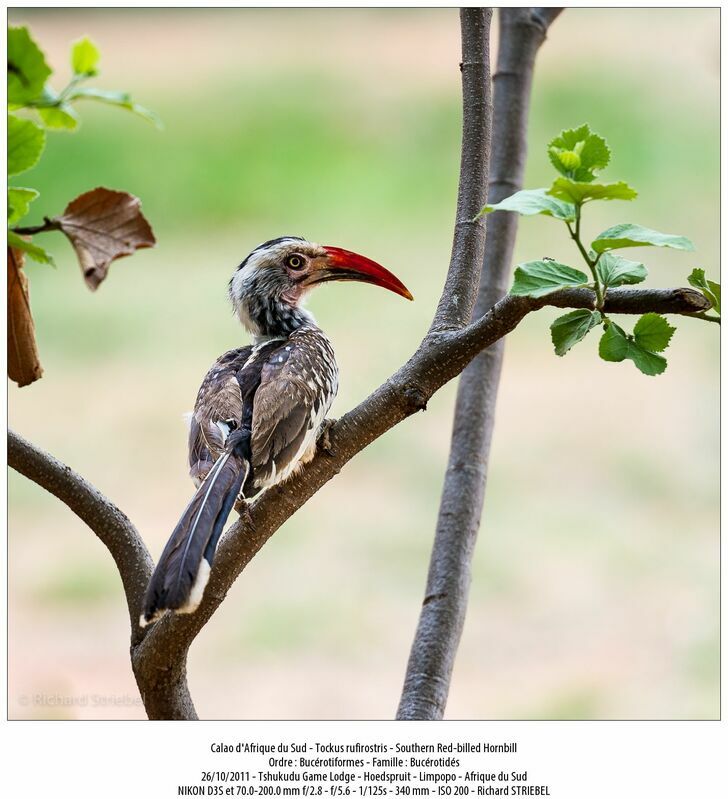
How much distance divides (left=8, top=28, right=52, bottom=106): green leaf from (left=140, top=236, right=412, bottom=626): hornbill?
339mm

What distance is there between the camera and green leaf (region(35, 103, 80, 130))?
2.07 ft

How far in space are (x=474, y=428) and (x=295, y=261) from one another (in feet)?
1.01

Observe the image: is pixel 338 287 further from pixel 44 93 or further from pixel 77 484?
pixel 44 93

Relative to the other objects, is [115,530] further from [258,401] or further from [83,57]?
[83,57]

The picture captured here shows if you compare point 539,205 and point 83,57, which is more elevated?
point 83,57

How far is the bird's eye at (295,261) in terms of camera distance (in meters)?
1.13

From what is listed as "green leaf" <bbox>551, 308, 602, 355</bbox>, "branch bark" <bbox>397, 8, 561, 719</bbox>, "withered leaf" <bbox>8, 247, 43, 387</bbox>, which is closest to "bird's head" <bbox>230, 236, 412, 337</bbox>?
"branch bark" <bbox>397, 8, 561, 719</bbox>

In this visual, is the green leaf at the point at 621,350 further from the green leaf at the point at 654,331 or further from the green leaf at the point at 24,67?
the green leaf at the point at 24,67

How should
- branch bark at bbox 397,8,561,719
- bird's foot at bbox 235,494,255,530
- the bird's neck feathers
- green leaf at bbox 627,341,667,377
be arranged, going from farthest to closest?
the bird's neck feathers
branch bark at bbox 397,8,561,719
bird's foot at bbox 235,494,255,530
green leaf at bbox 627,341,667,377

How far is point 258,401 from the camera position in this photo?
90cm

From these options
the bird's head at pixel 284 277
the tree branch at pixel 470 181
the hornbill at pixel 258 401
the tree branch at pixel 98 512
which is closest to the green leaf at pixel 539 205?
the tree branch at pixel 470 181

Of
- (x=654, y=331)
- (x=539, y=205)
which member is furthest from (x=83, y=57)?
(x=654, y=331)

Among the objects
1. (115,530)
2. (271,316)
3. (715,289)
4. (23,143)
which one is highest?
(23,143)

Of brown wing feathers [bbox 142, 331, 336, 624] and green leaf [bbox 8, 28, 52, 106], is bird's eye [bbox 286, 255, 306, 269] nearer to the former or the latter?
brown wing feathers [bbox 142, 331, 336, 624]
